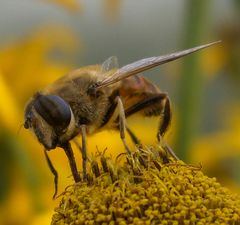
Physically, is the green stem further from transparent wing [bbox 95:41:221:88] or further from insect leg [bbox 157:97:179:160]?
transparent wing [bbox 95:41:221:88]

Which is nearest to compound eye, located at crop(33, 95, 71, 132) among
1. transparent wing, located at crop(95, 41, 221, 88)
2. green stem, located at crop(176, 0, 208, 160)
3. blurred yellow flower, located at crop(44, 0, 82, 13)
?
transparent wing, located at crop(95, 41, 221, 88)

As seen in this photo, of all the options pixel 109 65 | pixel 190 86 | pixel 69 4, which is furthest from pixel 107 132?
pixel 69 4

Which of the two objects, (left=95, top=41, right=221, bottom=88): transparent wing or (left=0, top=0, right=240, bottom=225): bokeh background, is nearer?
(left=95, top=41, right=221, bottom=88): transparent wing

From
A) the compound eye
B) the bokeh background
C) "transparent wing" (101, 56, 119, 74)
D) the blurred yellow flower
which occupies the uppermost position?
the blurred yellow flower

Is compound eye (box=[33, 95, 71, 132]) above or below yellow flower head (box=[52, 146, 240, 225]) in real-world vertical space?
above

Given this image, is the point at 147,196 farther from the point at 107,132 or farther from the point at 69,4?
the point at 69,4
